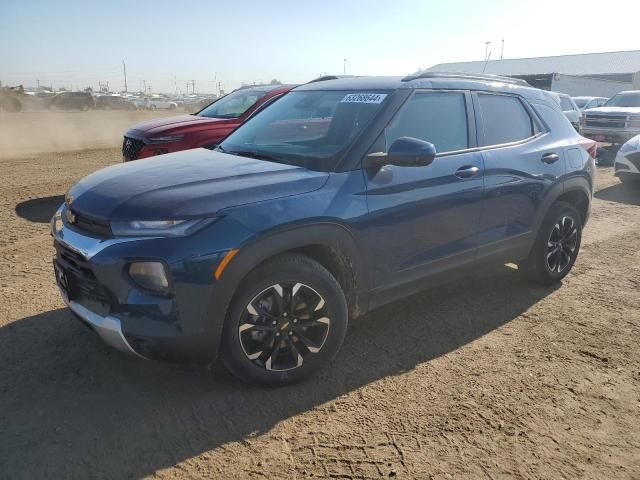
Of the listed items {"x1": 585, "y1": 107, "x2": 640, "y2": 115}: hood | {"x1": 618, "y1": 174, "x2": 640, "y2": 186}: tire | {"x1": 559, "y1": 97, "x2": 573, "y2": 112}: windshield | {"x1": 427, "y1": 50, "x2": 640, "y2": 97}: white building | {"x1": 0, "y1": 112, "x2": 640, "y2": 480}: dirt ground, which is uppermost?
{"x1": 427, "y1": 50, "x2": 640, "y2": 97}: white building

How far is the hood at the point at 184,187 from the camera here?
274 centimetres

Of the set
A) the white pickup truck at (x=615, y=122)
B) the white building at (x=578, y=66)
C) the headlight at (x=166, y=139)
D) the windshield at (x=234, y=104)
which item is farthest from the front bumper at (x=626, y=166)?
the white building at (x=578, y=66)

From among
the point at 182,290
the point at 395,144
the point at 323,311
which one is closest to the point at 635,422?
the point at 323,311

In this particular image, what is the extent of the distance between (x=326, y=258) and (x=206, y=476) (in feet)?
4.70

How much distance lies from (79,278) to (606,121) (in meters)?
16.9

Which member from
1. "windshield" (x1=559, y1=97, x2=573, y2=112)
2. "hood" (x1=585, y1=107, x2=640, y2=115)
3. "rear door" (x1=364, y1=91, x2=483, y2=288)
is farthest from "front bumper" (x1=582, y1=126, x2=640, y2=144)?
"rear door" (x1=364, y1=91, x2=483, y2=288)

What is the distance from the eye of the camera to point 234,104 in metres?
8.38

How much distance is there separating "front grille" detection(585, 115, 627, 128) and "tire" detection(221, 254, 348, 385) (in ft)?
51.4

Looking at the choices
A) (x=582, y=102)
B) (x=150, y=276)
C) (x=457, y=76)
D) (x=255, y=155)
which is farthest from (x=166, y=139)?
(x=582, y=102)

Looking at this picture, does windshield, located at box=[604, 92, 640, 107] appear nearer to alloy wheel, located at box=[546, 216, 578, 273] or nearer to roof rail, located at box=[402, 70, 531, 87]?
alloy wheel, located at box=[546, 216, 578, 273]

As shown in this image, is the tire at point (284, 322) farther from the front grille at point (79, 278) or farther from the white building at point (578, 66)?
the white building at point (578, 66)

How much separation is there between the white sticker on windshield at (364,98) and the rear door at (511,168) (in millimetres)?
932

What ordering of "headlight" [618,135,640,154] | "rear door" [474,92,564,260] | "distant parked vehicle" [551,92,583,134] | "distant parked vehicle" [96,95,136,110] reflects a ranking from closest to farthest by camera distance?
"rear door" [474,92,564,260], "headlight" [618,135,640,154], "distant parked vehicle" [551,92,583,134], "distant parked vehicle" [96,95,136,110]

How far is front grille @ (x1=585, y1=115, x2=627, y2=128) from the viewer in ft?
50.6
